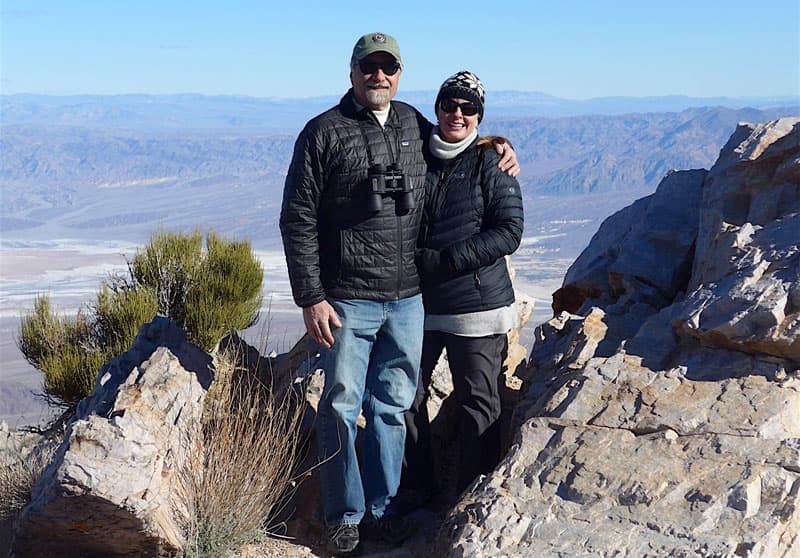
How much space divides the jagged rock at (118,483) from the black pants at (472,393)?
1.28 m

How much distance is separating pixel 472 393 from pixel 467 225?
2.86 feet

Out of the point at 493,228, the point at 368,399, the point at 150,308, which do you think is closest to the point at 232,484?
the point at 368,399

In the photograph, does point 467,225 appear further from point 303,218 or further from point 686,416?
point 686,416

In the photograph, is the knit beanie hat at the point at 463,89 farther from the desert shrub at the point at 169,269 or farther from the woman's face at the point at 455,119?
the desert shrub at the point at 169,269

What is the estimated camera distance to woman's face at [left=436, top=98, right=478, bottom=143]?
14.6ft

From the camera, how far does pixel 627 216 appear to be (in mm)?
6895

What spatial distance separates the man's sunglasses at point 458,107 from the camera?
175 inches

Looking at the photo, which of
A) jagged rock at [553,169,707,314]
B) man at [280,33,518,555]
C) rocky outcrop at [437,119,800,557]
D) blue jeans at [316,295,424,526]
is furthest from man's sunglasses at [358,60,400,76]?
jagged rock at [553,169,707,314]

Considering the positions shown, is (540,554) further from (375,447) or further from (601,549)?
(375,447)

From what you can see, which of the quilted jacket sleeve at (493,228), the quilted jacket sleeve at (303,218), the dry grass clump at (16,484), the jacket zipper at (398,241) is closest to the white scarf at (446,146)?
the quilted jacket sleeve at (493,228)

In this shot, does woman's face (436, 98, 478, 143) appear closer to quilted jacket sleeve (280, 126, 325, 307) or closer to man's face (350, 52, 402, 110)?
man's face (350, 52, 402, 110)

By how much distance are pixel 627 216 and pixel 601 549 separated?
3.83 m

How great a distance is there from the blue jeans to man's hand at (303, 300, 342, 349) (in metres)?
0.05

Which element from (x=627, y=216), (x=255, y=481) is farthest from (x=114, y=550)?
(x=627, y=216)
